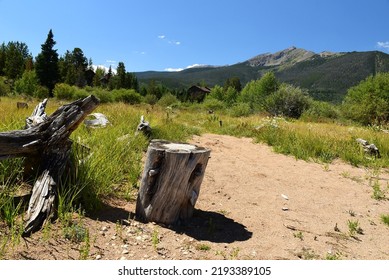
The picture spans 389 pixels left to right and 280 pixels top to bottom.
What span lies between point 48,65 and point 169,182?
41.1m

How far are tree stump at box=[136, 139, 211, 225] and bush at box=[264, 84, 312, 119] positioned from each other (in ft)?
75.8

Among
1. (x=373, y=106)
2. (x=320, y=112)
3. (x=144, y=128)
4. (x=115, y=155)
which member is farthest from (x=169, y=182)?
(x=373, y=106)

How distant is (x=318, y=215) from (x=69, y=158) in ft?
10.6

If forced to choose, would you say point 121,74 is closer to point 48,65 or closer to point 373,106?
point 48,65

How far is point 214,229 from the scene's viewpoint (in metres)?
3.28

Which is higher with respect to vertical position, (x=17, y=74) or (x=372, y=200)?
(x=17, y=74)

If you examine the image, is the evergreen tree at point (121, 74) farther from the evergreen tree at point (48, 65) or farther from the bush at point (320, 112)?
the bush at point (320, 112)

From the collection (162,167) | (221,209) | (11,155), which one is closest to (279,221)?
(221,209)

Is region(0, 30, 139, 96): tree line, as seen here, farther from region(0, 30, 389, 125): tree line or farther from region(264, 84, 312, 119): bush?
region(264, 84, 312, 119): bush

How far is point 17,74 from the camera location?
4462 cm

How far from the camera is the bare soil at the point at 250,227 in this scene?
263 centimetres

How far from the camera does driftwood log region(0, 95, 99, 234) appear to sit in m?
2.83

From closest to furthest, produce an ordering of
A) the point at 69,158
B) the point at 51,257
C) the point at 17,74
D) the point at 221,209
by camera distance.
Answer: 1. the point at 51,257
2. the point at 69,158
3. the point at 221,209
4. the point at 17,74
